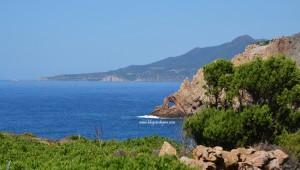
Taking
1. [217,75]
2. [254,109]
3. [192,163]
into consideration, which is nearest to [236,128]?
[254,109]

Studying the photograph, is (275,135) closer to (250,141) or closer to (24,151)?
(250,141)

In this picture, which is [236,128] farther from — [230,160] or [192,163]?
Answer: [192,163]

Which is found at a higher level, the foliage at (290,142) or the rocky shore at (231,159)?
the rocky shore at (231,159)

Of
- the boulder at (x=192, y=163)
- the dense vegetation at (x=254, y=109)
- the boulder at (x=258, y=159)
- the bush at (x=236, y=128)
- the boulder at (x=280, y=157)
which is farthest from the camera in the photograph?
the dense vegetation at (x=254, y=109)

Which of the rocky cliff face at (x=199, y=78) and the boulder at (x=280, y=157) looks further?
the rocky cliff face at (x=199, y=78)

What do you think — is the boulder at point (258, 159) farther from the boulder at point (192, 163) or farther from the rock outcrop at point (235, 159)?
the boulder at point (192, 163)

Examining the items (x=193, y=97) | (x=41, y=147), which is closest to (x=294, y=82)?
(x=41, y=147)

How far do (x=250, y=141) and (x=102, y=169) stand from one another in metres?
21.1

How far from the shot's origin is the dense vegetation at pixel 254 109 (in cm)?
3870

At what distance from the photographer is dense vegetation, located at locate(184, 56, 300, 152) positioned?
38697 mm

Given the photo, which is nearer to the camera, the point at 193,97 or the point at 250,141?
the point at 250,141

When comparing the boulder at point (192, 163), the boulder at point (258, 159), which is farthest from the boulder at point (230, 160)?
the boulder at point (192, 163)

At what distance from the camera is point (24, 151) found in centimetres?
2830

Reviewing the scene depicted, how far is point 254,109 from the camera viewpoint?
128 feet
